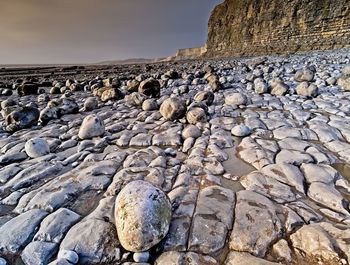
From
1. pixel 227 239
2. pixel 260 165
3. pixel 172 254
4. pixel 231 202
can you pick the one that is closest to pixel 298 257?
pixel 227 239

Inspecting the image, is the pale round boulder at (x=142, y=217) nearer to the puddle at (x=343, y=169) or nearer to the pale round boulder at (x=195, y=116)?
the puddle at (x=343, y=169)

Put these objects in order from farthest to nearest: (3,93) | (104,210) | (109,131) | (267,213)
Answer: (3,93), (109,131), (104,210), (267,213)

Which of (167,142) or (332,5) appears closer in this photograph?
(167,142)

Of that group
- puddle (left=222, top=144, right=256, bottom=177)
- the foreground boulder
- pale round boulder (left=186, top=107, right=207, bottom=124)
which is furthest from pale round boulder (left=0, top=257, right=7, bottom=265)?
the foreground boulder

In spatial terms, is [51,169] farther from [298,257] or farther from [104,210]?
[298,257]

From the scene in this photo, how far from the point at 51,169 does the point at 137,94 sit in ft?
13.4

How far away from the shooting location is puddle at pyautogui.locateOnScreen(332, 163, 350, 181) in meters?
2.79

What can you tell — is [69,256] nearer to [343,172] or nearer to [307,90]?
[343,172]

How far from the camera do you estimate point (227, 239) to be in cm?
192

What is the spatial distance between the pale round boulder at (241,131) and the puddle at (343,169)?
4.65 feet

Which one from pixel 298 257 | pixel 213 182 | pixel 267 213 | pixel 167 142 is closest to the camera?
pixel 298 257

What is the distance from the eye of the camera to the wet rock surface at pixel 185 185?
1.83 meters

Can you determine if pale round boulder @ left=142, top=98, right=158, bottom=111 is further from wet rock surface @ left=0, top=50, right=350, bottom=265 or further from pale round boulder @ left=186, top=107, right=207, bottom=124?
pale round boulder @ left=186, top=107, right=207, bottom=124

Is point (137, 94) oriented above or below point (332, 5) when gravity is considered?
below
